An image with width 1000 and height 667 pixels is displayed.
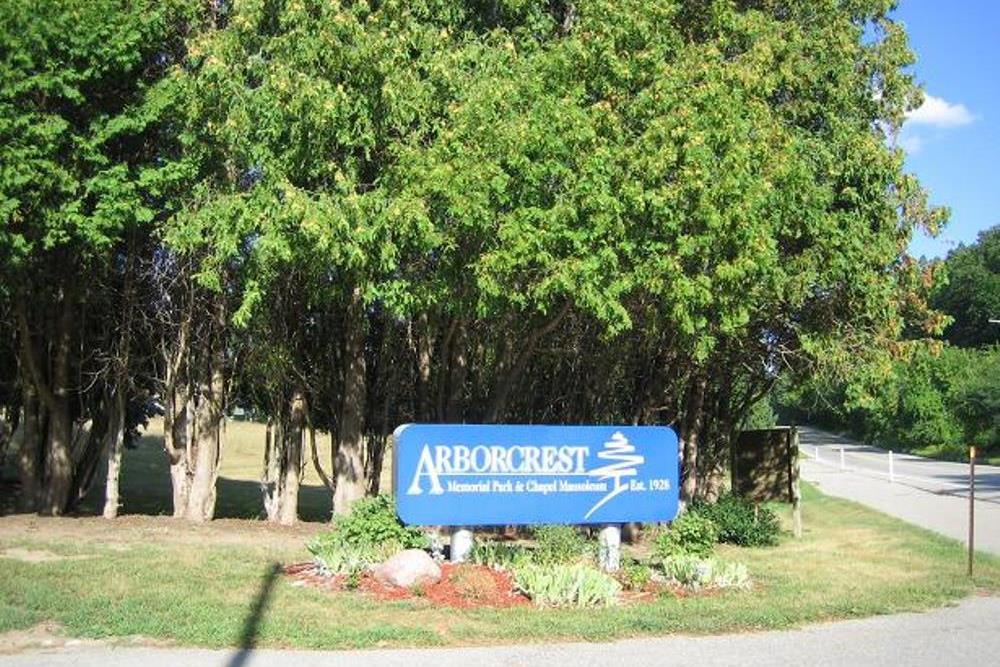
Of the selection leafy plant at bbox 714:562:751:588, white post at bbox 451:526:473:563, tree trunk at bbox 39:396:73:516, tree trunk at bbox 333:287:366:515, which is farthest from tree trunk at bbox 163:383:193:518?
leafy plant at bbox 714:562:751:588

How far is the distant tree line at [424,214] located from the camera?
1112 cm

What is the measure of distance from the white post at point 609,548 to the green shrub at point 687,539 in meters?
0.51

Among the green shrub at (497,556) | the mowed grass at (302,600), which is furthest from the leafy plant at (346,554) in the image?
the green shrub at (497,556)

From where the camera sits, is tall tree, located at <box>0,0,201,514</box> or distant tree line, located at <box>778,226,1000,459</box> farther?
distant tree line, located at <box>778,226,1000,459</box>

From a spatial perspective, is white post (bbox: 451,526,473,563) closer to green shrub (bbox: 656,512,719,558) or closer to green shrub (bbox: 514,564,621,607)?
green shrub (bbox: 514,564,621,607)

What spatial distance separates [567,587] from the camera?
32.6ft

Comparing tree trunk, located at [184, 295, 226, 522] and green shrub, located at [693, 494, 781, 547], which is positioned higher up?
tree trunk, located at [184, 295, 226, 522]

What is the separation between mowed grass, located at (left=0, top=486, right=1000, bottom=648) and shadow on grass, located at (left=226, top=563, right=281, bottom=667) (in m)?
0.02

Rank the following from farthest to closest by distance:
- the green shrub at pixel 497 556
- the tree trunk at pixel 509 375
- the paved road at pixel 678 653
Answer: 1. the tree trunk at pixel 509 375
2. the green shrub at pixel 497 556
3. the paved road at pixel 678 653

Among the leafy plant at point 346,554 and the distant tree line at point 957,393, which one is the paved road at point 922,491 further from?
the leafy plant at point 346,554

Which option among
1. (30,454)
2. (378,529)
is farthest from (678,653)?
(30,454)

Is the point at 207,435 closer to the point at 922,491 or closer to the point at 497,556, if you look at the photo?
the point at 497,556

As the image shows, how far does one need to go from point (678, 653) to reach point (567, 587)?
1.97 metres

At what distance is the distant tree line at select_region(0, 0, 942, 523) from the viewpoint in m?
11.1
